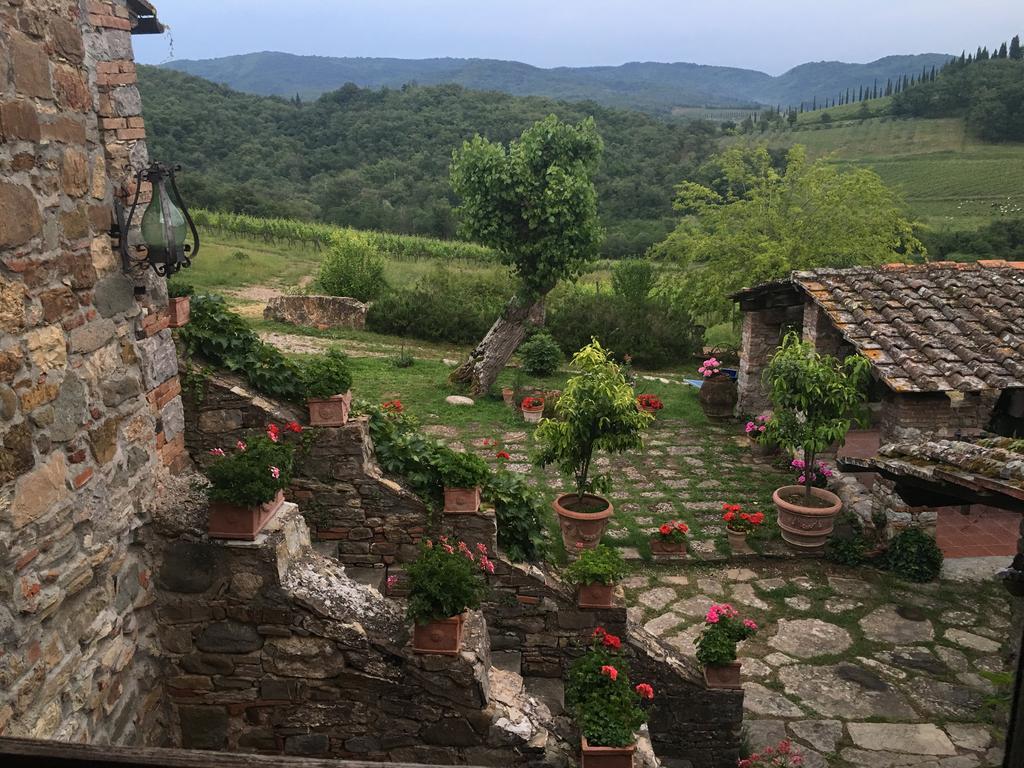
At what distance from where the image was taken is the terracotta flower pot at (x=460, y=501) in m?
5.82

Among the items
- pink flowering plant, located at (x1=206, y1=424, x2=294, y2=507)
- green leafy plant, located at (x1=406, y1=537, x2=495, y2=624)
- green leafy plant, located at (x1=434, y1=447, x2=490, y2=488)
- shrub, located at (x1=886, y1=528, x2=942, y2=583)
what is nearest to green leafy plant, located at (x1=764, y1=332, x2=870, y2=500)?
shrub, located at (x1=886, y1=528, x2=942, y2=583)

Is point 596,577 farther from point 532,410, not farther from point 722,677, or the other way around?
point 532,410

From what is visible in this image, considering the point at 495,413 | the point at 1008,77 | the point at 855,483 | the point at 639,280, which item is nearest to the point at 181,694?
the point at 855,483

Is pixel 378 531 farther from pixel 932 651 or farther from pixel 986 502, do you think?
pixel 932 651

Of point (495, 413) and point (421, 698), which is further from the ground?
point (421, 698)

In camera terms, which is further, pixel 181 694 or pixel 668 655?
pixel 668 655

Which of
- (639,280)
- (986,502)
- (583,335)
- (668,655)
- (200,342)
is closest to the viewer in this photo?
(986,502)

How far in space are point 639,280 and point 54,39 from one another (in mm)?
18011

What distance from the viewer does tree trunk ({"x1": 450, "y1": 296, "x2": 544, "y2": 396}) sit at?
46.5 ft

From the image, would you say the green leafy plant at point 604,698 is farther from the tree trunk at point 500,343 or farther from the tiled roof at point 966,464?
the tree trunk at point 500,343

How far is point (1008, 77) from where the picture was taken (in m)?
44.2

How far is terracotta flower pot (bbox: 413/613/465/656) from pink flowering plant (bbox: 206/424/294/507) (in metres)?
1.10

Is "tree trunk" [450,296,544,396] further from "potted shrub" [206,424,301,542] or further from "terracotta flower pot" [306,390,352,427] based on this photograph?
"potted shrub" [206,424,301,542]

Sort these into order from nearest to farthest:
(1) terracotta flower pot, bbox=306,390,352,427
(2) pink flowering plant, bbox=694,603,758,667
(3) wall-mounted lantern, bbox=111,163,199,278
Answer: (3) wall-mounted lantern, bbox=111,163,199,278, (2) pink flowering plant, bbox=694,603,758,667, (1) terracotta flower pot, bbox=306,390,352,427
